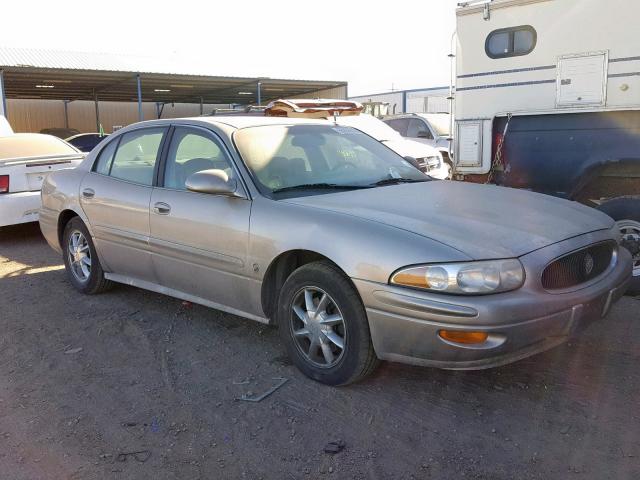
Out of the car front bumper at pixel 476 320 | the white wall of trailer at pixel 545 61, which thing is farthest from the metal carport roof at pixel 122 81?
the car front bumper at pixel 476 320

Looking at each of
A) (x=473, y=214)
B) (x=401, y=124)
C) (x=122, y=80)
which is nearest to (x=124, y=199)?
(x=473, y=214)

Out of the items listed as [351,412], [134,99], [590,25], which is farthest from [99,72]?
[351,412]

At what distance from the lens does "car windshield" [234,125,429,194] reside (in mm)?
3965

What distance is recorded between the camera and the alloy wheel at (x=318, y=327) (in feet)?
11.0

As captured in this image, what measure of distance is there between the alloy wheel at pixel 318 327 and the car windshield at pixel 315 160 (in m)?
0.76

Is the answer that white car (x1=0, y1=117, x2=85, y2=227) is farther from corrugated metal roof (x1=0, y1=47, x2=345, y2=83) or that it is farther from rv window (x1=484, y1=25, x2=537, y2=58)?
corrugated metal roof (x1=0, y1=47, x2=345, y2=83)

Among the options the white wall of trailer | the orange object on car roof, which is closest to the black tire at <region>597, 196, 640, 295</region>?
the white wall of trailer

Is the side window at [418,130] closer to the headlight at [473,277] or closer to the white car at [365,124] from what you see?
the white car at [365,124]

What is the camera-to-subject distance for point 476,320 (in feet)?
9.30

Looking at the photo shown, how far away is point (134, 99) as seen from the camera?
34906 millimetres

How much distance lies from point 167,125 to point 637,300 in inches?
155

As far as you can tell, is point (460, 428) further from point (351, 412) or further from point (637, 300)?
point (637, 300)

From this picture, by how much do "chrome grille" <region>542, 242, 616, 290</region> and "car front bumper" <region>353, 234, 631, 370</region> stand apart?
0.20 ft

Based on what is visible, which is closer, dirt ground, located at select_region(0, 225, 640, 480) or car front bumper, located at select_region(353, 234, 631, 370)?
dirt ground, located at select_region(0, 225, 640, 480)
